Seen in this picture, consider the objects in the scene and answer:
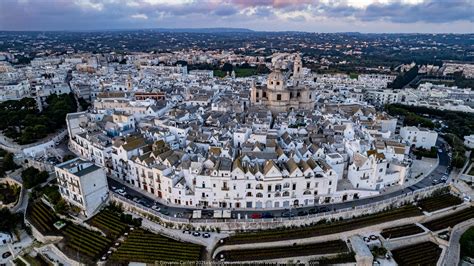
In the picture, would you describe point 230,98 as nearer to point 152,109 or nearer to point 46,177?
point 152,109

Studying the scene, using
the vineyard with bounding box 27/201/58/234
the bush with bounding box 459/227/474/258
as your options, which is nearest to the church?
the bush with bounding box 459/227/474/258

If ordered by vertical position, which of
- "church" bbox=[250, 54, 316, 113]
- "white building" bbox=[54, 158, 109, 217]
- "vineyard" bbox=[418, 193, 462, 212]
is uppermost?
"church" bbox=[250, 54, 316, 113]

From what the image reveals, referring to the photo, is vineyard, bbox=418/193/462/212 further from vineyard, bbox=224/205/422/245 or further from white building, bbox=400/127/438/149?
white building, bbox=400/127/438/149

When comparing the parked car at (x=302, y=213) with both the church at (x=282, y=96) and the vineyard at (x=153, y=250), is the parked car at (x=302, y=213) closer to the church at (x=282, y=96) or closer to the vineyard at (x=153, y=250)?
the vineyard at (x=153, y=250)

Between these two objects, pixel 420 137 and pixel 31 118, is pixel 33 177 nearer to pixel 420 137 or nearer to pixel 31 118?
pixel 31 118

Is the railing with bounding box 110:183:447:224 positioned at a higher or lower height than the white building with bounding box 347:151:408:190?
lower

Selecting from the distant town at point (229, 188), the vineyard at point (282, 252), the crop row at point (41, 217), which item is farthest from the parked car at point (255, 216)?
the crop row at point (41, 217)

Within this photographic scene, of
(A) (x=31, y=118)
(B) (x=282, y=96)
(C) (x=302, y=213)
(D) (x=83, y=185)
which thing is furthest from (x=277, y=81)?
(A) (x=31, y=118)
